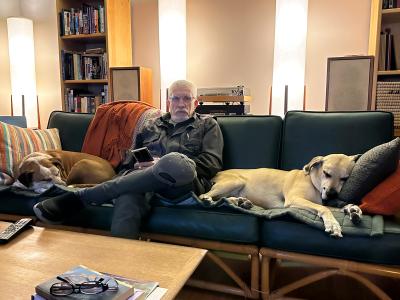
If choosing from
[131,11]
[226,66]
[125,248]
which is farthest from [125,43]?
[125,248]

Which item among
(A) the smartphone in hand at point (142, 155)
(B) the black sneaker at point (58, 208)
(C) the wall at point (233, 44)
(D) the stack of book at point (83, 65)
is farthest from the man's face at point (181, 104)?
(D) the stack of book at point (83, 65)

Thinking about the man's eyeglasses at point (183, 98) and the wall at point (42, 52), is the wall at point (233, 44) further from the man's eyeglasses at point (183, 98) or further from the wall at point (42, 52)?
the wall at point (42, 52)

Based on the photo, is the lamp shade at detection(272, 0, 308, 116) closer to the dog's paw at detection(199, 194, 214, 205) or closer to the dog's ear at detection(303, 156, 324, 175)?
the dog's ear at detection(303, 156, 324, 175)

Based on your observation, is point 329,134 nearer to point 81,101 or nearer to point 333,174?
point 333,174

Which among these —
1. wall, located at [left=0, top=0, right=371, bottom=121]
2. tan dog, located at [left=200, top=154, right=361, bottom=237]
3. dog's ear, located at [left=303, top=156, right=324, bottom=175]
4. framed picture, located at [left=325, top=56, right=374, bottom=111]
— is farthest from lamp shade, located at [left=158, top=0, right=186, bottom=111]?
dog's ear, located at [left=303, top=156, right=324, bottom=175]

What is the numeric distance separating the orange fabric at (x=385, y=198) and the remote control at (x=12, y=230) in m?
1.38

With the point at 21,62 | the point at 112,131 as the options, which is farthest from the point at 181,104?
the point at 21,62

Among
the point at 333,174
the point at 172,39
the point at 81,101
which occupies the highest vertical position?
the point at 172,39

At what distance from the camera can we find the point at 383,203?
4.67 ft

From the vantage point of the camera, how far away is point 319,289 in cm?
167

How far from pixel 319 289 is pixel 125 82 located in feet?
7.48

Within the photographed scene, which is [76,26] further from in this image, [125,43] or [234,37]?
[234,37]

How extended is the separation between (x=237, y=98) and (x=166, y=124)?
0.80 m

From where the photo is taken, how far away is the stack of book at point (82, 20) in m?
3.18
